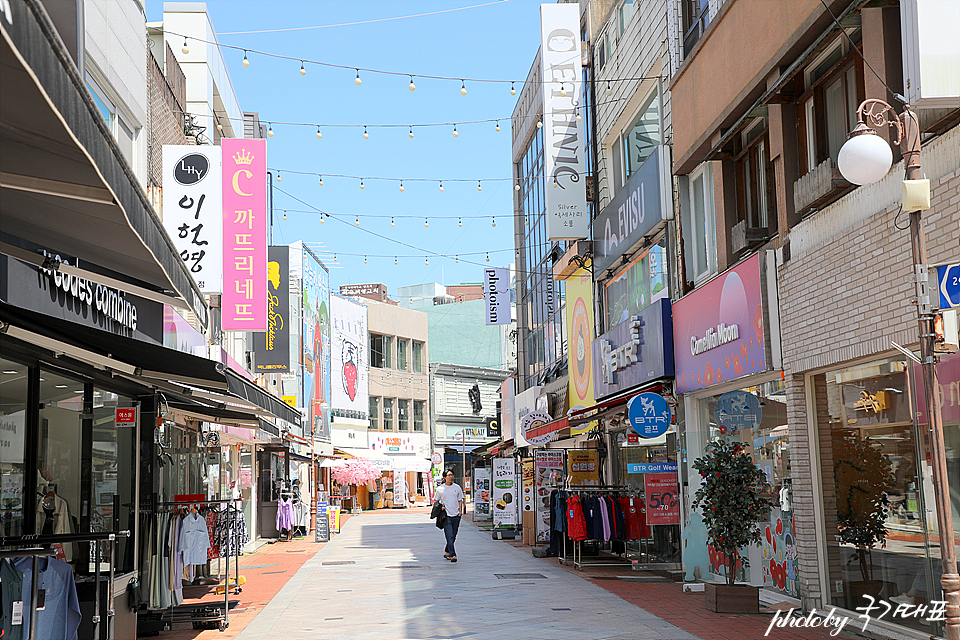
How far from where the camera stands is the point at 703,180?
592 inches

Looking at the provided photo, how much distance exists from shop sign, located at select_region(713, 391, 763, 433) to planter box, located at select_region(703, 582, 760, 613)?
93.0 inches

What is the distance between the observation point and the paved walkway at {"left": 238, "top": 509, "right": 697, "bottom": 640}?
10.5 m

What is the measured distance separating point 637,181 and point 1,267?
13.4 metres

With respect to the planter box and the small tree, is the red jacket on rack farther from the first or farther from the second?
the planter box

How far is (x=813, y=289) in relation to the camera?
10594 millimetres

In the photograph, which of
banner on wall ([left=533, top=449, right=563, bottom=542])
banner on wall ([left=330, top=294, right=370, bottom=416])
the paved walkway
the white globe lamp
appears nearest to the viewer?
the white globe lamp

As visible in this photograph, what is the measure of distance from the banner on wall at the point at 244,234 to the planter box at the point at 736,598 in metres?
9.18

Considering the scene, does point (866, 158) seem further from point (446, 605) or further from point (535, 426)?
point (535, 426)

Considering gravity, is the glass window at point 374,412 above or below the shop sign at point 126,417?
above

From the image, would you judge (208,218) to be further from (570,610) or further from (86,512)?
(570,610)

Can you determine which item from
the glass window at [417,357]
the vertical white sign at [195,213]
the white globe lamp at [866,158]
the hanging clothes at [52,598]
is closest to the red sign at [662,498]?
the vertical white sign at [195,213]

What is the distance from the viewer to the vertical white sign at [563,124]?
20391 millimetres

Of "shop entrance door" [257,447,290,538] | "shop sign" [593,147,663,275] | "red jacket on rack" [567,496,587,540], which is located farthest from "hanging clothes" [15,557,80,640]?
"shop entrance door" [257,447,290,538]

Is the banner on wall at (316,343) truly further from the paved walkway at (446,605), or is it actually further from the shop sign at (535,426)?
the paved walkway at (446,605)
